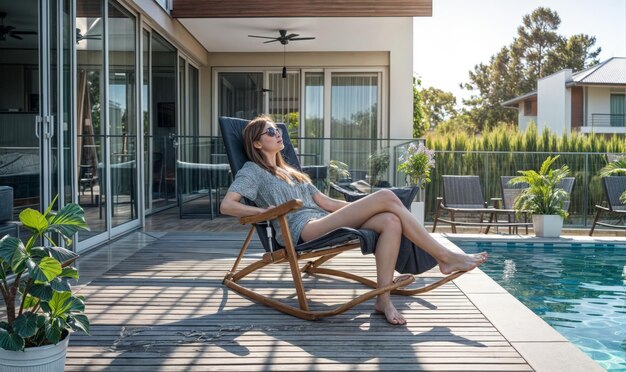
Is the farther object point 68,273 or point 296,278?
point 296,278

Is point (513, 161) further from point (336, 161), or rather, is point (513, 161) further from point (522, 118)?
point (522, 118)

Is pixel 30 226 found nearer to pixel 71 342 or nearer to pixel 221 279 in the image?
pixel 71 342

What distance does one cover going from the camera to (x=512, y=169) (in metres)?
9.73

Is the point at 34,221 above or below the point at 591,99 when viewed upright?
below

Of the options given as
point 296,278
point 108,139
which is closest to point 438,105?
point 108,139

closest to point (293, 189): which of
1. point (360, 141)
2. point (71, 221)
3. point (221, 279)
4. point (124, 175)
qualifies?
point (221, 279)

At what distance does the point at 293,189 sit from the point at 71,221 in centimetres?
158

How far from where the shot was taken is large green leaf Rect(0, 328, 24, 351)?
2039 millimetres

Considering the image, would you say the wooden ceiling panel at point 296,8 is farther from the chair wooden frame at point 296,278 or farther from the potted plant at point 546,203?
the chair wooden frame at point 296,278

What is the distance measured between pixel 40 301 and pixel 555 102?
92.5ft

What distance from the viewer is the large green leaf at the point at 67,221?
2.19 meters

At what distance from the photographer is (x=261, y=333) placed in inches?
108

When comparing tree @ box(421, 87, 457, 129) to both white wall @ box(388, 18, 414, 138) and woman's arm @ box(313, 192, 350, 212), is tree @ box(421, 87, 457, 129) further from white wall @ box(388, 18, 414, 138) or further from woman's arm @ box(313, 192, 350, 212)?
woman's arm @ box(313, 192, 350, 212)

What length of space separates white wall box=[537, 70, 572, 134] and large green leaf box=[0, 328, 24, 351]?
25.5 m
